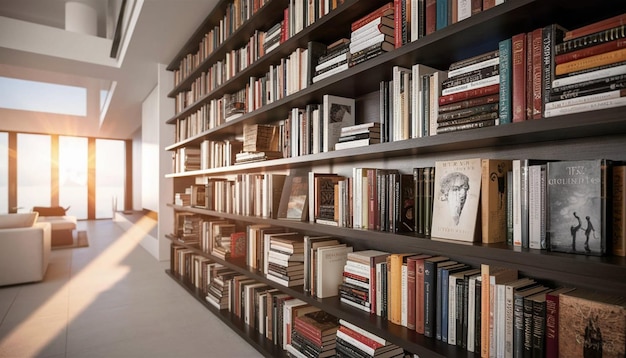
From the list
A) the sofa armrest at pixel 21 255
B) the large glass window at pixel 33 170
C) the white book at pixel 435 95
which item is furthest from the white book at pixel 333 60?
the large glass window at pixel 33 170

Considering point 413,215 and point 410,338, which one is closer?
point 410,338

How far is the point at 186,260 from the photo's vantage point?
3.62 metres

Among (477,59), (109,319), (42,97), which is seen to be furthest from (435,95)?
(42,97)

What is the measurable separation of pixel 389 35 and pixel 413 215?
0.76 metres

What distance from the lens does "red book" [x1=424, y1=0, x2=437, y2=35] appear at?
1.31 meters

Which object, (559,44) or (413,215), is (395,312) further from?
(559,44)

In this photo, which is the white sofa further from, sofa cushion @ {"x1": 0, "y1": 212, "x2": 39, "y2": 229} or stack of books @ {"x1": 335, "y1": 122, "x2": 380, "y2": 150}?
stack of books @ {"x1": 335, "y1": 122, "x2": 380, "y2": 150}

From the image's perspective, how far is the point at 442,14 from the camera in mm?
1281

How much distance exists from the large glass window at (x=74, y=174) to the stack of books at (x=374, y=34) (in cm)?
1144

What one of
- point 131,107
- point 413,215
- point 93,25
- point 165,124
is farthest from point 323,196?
point 131,107

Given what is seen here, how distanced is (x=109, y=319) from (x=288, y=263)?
164 cm

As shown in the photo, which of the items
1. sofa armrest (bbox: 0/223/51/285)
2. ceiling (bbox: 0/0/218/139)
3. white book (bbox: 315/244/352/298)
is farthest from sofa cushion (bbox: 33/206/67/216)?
white book (bbox: 315/244/352/298)

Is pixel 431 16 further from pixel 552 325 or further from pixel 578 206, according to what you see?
pixel 552 325

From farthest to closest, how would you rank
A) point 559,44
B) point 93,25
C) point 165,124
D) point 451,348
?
point 93,25, point 165,124, point 451,348, point 559,44
